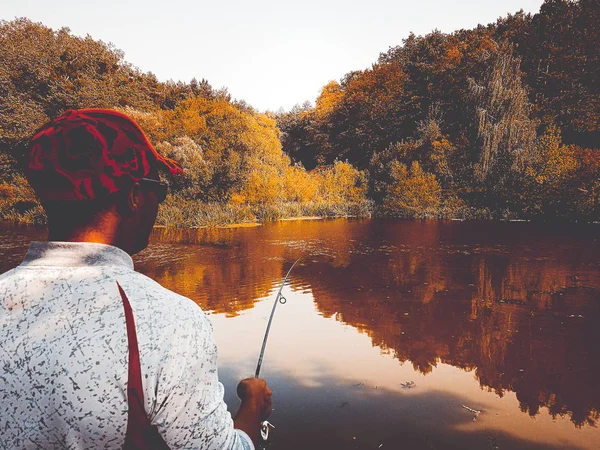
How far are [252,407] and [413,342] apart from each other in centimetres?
495

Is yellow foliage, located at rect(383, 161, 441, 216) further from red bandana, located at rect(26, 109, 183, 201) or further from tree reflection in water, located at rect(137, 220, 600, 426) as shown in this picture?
red bandana, located at rect(26, 109, 183, 201)

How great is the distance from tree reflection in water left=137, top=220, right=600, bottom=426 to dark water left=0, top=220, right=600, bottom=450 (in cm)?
3

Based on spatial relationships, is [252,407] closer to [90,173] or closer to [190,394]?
[190,394]

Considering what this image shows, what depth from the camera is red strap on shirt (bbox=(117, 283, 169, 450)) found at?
0.93 m

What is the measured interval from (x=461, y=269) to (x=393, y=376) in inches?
287

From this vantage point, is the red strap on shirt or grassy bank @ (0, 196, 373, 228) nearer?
the red strap on shirt

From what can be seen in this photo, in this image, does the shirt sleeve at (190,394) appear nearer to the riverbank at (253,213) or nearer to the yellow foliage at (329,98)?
the riverbank at (253,213)

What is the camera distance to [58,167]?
1028mm

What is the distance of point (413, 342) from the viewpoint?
5918 mm

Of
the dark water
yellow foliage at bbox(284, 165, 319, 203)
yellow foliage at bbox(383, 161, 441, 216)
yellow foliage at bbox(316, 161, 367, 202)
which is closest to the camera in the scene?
the dark water

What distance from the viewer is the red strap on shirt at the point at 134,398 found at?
93 centimetres

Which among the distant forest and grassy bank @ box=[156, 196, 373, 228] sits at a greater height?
the distant forest

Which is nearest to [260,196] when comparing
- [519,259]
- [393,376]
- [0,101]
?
[0,101]

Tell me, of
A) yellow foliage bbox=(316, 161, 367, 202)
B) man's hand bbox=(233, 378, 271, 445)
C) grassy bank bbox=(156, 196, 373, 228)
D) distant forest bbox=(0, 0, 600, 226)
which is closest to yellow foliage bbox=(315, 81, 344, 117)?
distant forest bbox=(0, 0, 600, 226)
